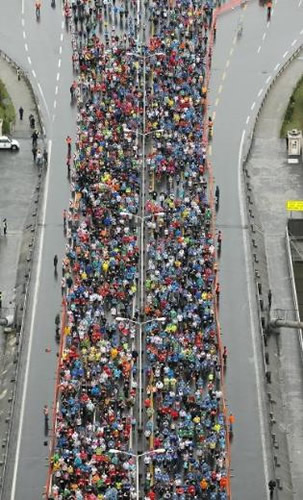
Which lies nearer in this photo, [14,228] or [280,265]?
[280,265]

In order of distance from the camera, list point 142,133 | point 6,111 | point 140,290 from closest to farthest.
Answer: point 140,290 < point 142,133 < point 6,111

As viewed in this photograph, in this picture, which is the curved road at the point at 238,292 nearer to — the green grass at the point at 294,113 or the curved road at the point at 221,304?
the curved road at the point at 221,304

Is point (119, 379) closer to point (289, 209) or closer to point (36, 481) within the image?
point (36, 481)

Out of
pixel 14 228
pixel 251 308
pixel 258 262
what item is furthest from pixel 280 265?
pixel 14 228

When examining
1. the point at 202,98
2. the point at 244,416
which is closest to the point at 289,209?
the point at 202,98

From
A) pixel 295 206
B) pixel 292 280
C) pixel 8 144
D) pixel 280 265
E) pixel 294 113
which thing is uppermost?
pixel 294 113

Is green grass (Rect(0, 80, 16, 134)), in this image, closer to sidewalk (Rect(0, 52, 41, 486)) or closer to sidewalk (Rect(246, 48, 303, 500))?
sidewalk (Rect(0, 52, 41, 486))

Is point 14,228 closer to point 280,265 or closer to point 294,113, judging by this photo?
point 280,265

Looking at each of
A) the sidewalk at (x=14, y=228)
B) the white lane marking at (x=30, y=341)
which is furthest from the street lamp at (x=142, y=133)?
the sidewalk at (x=14, y=228)
